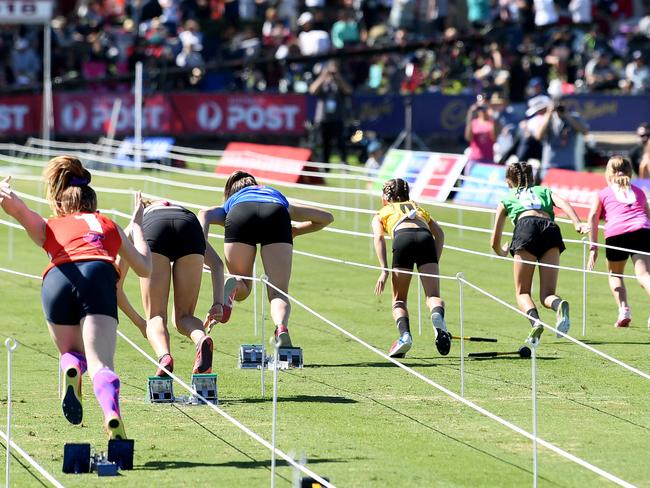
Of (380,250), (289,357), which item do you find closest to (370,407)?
(289,357)

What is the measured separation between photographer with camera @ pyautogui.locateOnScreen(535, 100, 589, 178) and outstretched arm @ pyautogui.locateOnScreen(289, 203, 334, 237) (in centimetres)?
1232

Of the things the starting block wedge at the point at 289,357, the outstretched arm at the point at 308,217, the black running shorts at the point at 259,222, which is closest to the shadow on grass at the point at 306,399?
the starting block wedge at the point at 289,357

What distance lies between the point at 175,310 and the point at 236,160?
61.4 ft

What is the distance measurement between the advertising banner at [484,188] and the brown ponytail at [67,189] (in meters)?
14.8

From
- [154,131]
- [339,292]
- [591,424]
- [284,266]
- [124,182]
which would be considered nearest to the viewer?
[591,424]

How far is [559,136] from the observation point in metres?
25.5

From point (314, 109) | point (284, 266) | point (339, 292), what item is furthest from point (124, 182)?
point (284, 266)

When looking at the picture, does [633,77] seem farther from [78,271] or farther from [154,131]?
[78,271]

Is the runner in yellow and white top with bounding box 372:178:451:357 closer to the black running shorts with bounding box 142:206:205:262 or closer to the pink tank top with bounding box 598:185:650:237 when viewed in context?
the pink tank top with bounding box 598:185:650:237

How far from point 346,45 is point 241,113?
4.48m

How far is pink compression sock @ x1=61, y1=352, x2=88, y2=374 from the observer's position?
8891mm

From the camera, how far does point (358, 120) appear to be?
3341cm

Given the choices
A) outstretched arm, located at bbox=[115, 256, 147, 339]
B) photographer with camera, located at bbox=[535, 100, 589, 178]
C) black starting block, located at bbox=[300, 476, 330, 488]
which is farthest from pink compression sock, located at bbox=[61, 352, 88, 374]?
photographer with camera, located at bbox=[535, 100, 589, 178]

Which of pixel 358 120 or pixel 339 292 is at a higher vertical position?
pixel 358 120
